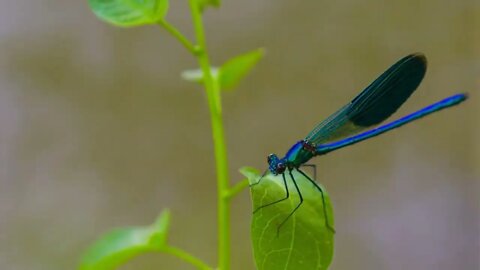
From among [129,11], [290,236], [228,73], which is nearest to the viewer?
[290,236]

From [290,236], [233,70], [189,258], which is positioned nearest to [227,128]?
[233,70]

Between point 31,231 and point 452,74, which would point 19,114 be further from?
point 452,74

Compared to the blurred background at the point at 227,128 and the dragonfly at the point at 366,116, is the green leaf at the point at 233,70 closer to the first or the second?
the dragonfly at the point at 366,116

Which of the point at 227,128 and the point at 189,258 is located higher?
the point at 227,128

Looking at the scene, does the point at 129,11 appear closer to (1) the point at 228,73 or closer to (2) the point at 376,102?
(1) the point at 228,73

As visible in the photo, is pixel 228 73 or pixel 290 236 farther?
pixel 228 73

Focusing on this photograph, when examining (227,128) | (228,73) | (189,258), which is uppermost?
(227,128)

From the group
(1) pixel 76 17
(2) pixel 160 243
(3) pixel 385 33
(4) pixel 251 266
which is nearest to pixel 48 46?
(1) pixel 76 17
